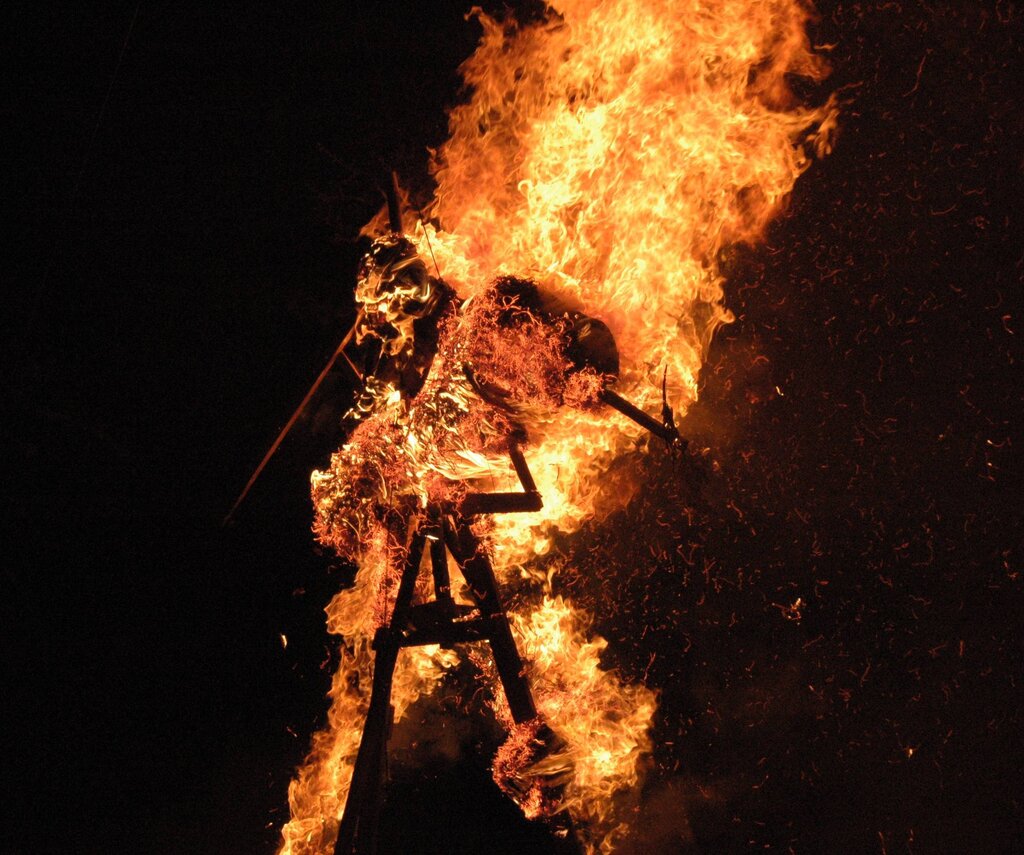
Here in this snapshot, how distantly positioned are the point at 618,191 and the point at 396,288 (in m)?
1.72

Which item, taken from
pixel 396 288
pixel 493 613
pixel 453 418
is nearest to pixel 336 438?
pixel 396 288

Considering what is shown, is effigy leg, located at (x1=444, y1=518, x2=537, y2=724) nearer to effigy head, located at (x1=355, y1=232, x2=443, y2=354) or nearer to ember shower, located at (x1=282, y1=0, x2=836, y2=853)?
ember shower, located at (x1=282, y1=0, x2=836, y2=853)

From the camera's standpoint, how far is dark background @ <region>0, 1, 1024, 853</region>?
11.8 feet

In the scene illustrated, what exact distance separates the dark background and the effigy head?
6.91 feet

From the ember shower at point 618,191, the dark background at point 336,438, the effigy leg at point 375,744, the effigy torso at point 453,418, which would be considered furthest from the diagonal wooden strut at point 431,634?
the dark background at point 336,438

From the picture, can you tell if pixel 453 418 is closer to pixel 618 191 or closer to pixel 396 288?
pixel 396 288

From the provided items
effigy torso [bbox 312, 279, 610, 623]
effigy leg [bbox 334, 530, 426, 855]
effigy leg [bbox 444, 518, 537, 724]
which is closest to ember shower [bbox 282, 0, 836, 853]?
effigy torso [bbox 312, 279, 610, 623]

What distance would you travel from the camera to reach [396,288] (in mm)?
3291

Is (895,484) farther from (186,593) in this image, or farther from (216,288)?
(186,593)

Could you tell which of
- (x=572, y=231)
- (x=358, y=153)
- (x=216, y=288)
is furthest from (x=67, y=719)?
(x=572, y=231)

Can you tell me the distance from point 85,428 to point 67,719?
8.95 feet

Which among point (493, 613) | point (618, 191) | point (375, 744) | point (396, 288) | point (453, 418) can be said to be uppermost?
point (618, 191)

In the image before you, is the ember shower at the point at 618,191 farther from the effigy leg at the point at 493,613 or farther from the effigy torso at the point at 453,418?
the effigy leg at the point at 493,613

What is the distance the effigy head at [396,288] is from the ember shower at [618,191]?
0.24 meters
